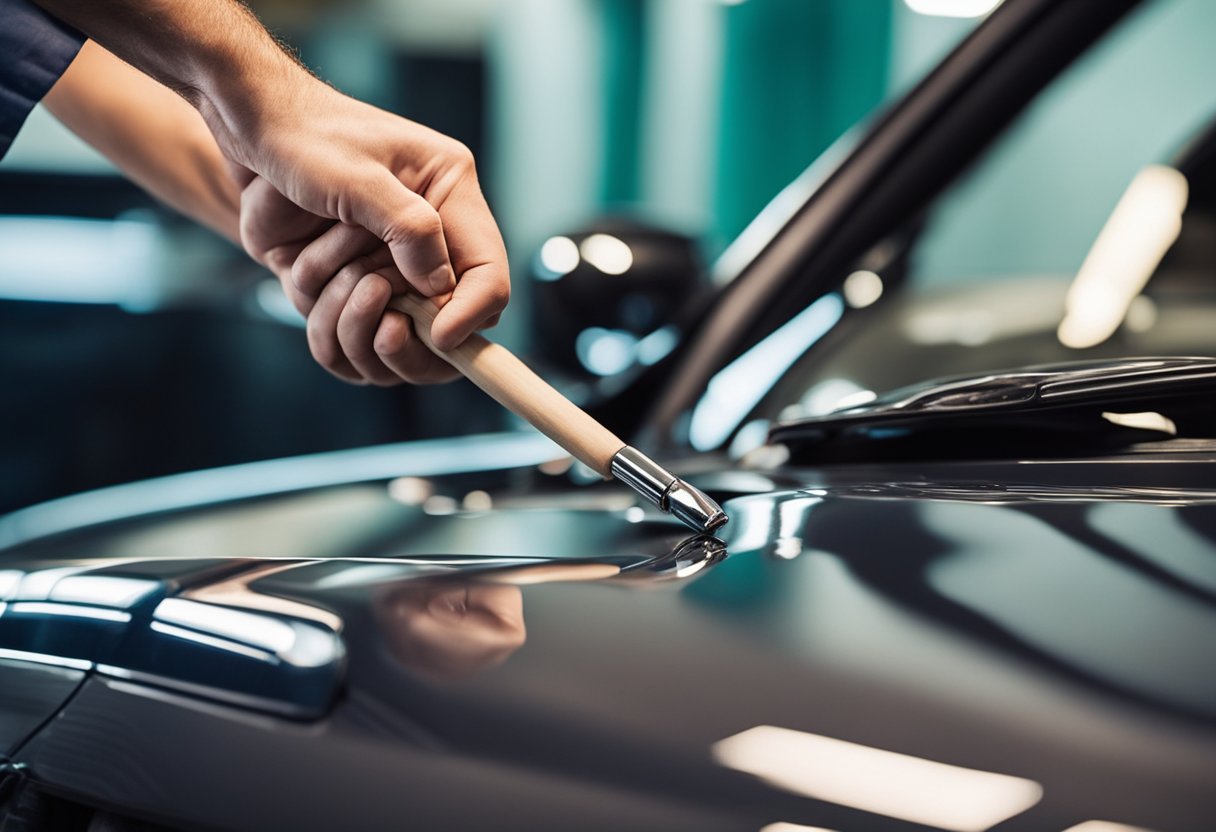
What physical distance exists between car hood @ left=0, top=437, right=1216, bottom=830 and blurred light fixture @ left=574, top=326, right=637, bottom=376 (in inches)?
26.7

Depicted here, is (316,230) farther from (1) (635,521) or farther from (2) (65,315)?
(2) (65,315)

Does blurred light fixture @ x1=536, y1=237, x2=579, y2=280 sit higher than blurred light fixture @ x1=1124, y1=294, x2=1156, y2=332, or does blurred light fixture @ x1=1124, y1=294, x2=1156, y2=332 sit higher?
blurred light fixture @ x1=536, y1=237, x2=579, y2=280

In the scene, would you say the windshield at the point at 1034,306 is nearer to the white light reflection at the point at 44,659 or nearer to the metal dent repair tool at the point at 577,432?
the metal dent repair tool at the point at 577,432

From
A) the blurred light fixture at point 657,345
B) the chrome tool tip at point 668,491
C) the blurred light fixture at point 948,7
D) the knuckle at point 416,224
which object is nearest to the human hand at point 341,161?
the knuckle at point 416,224

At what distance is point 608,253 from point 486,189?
521 cm

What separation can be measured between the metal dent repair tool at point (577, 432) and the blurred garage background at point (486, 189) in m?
0.61

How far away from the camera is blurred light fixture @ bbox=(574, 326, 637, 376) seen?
4.26ft

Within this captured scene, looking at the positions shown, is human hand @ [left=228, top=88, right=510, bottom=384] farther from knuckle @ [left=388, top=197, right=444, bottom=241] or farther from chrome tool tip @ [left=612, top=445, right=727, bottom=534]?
chrome tool tip @ [left=612, top=445, right=727, bottom=534]

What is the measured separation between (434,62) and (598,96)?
90cm

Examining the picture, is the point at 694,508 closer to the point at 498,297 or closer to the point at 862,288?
the point at 498,297

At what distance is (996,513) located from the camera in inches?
21.8

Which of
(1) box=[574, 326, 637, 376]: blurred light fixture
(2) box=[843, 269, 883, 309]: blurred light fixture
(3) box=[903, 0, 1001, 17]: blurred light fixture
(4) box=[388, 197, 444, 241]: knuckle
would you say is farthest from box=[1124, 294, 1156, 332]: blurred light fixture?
(3) box=[903, 0, 1001, 17]: blurred light fixture

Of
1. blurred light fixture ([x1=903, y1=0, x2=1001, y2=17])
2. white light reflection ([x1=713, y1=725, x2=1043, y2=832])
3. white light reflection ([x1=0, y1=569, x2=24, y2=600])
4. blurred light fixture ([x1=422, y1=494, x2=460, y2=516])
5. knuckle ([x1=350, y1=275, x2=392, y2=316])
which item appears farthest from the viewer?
blurred light fixture ([x1=903, y1=0, x2=1001, y2=17])

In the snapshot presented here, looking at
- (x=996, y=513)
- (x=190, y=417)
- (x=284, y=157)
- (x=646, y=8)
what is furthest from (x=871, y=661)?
(x=646, y=8)
